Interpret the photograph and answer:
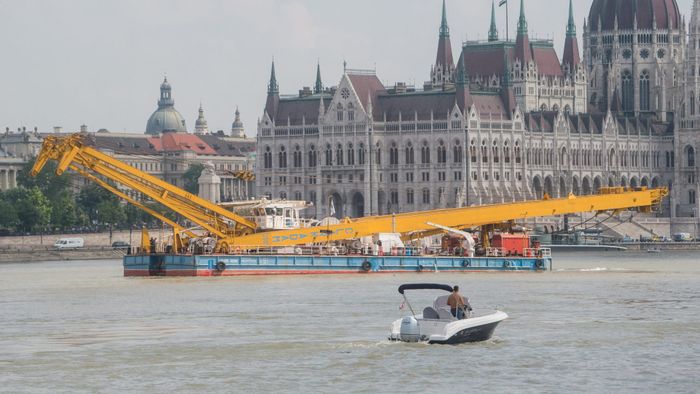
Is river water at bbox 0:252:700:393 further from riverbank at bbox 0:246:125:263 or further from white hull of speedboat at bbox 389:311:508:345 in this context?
riverbank at bbox 0:246:125:263

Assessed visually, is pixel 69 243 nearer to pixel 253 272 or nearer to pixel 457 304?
pixel 253 272

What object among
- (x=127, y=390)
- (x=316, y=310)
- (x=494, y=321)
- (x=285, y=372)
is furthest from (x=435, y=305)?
(x=316, y=310)

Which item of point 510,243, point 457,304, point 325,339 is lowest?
point 325,339

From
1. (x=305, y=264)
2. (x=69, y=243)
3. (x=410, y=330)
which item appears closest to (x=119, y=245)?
(x=69, y=243)

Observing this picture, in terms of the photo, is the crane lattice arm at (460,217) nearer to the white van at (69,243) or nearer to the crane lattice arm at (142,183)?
the crane lattice arm at (142,183)

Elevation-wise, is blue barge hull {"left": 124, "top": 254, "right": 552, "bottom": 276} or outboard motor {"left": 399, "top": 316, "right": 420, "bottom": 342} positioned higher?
blue barge hull {"left": 124, "top": 254, "right": 552, "bottom": 276}

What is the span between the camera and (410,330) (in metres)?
69.9

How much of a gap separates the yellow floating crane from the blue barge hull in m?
1.63

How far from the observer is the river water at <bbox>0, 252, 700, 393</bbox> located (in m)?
63.7

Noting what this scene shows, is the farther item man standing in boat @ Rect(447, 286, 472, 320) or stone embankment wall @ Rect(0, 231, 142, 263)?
stone embankment wall @ Rect(0, 231, 142, 263)

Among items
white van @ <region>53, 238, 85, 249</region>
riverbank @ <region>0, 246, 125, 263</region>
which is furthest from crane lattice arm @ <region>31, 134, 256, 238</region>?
white van @ <region>53, 238, 85, 249</region>

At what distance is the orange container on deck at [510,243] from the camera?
122575 mm

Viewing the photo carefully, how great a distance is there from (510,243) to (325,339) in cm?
4964

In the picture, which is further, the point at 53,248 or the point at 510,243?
the point at 53,248
